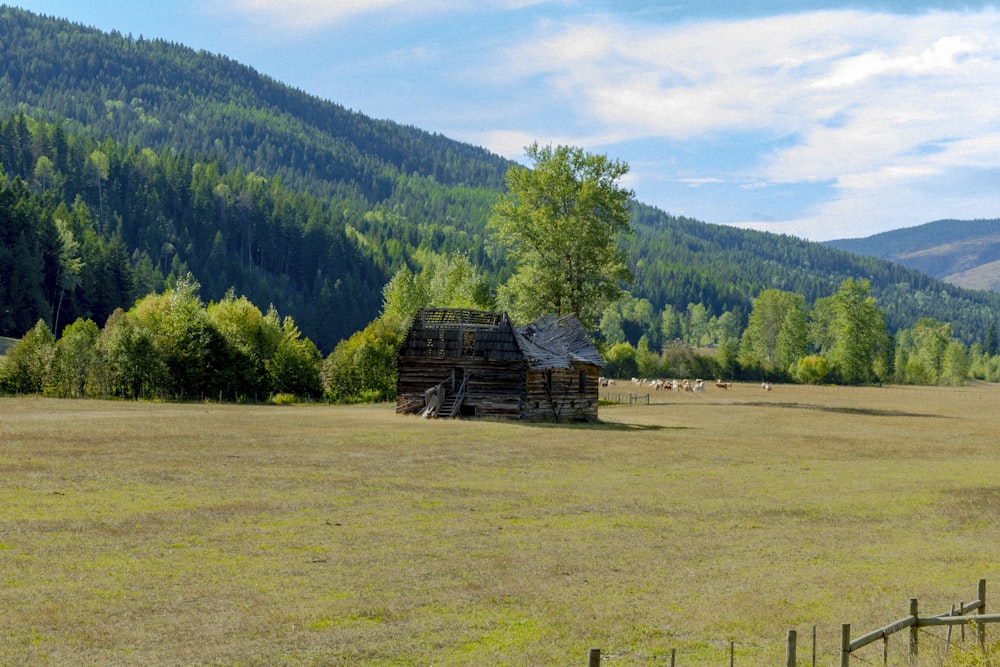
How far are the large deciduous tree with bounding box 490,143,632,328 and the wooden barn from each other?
15.3 meters

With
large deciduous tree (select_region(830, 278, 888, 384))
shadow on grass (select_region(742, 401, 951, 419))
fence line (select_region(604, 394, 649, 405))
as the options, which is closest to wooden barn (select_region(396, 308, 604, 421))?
fence line (select_region(604, 394, 649, 405))

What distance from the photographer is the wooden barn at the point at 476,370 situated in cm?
5547

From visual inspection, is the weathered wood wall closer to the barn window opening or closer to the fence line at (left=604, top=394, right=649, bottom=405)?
the barn window opening

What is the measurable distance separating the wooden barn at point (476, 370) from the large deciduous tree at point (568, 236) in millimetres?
15261

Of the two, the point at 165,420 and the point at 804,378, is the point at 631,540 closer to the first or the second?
the point at 165,420

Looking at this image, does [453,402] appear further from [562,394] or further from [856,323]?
[856,323]

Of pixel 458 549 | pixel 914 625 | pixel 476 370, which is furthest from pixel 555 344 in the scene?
pixel 914 625

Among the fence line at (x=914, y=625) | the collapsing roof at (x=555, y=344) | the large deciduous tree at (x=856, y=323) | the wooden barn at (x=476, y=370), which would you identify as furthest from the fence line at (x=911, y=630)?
the large deciduous tree at (x=856, y=323)

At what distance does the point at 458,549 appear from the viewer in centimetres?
1956

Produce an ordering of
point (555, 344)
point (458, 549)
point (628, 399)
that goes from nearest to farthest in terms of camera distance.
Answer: point (458, 549), point (555, 344), point (628, 399)

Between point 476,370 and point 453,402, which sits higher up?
point 476,370

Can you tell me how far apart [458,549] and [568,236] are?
5434cm

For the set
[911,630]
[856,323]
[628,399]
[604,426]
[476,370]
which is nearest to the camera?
[911,630]

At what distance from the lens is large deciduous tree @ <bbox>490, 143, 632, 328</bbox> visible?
72.9 m
